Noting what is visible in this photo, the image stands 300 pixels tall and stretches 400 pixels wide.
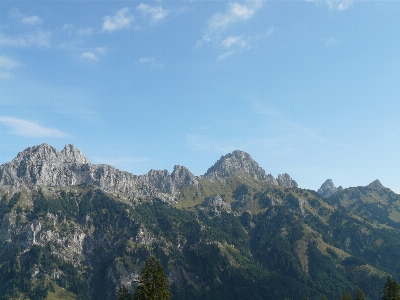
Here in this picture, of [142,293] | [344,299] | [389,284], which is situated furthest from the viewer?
[344,299]

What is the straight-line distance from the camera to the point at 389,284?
10631 centimetres

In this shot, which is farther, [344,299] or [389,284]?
[344,299]

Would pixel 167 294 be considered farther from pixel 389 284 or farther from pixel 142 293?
pixel 389 284

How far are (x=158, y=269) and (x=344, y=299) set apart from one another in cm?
8565

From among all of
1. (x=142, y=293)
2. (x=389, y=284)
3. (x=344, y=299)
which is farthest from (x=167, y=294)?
(x=344, y=299)

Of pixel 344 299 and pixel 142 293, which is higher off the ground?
pixel 142 293

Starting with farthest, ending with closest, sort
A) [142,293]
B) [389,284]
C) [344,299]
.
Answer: [344,299] < [389,284] < [142,293]

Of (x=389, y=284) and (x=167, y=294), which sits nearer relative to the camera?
(x=167, y=294)

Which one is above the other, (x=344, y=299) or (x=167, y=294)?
(x=167, y=294)

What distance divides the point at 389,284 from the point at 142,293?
240 ft

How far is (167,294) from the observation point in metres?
89.4

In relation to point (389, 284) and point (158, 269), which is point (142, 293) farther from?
point (389, 284)

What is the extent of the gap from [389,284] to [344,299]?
35.0m

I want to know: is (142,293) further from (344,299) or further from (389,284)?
(344,299)
